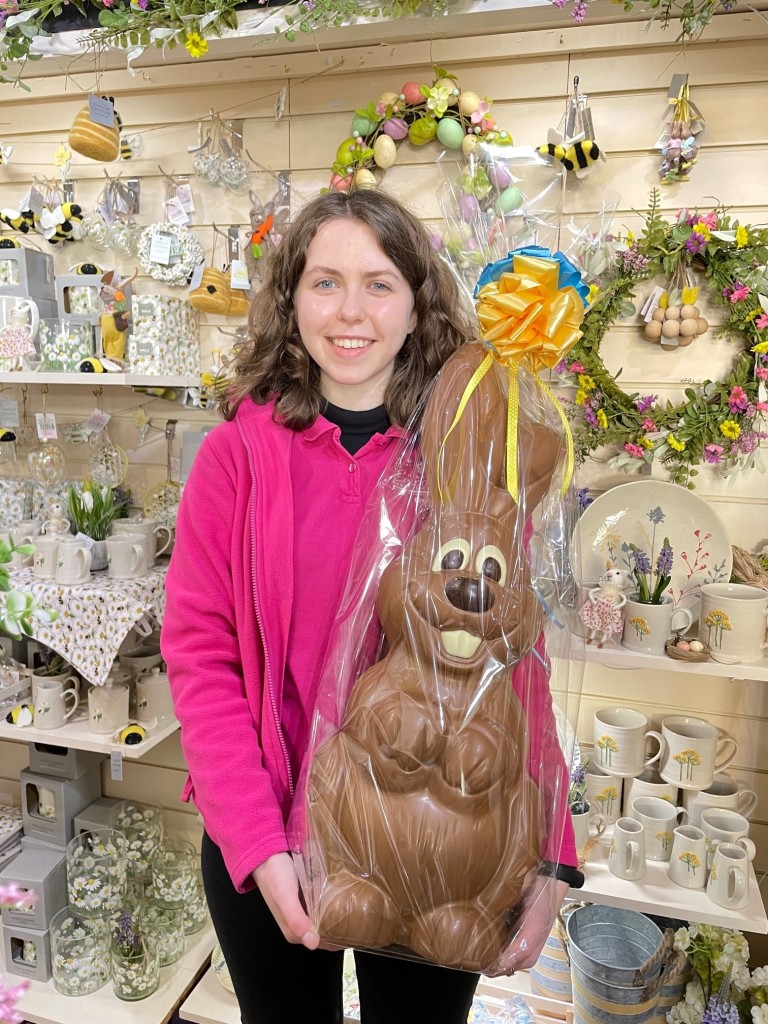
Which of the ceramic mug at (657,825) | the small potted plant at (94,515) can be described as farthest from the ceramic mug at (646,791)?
the small potted plant at (94,515)

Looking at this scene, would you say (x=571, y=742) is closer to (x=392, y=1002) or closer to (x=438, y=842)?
(x=438, y=842)

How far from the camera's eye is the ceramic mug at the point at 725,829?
1581mm

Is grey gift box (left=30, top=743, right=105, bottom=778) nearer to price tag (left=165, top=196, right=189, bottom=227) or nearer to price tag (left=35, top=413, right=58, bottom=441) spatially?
price tag (left=35, top=413, right=58, bottom=441)

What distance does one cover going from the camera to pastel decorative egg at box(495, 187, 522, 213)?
63.7 inches

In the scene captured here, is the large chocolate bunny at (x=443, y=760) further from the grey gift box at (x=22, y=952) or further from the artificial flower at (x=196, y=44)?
the grey gift box at (x=22, y=952)

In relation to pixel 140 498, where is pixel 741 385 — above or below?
above

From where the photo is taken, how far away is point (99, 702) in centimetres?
185

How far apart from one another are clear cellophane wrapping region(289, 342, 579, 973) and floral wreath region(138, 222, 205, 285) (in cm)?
129

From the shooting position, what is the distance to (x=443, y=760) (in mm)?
860

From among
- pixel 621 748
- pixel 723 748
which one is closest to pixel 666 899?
pixel 621 748

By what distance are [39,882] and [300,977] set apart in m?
1.12

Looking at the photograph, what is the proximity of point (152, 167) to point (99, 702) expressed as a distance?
4.65 ft

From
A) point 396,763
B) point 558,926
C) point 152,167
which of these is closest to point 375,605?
point 396,763

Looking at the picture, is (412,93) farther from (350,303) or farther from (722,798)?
(722,798)
